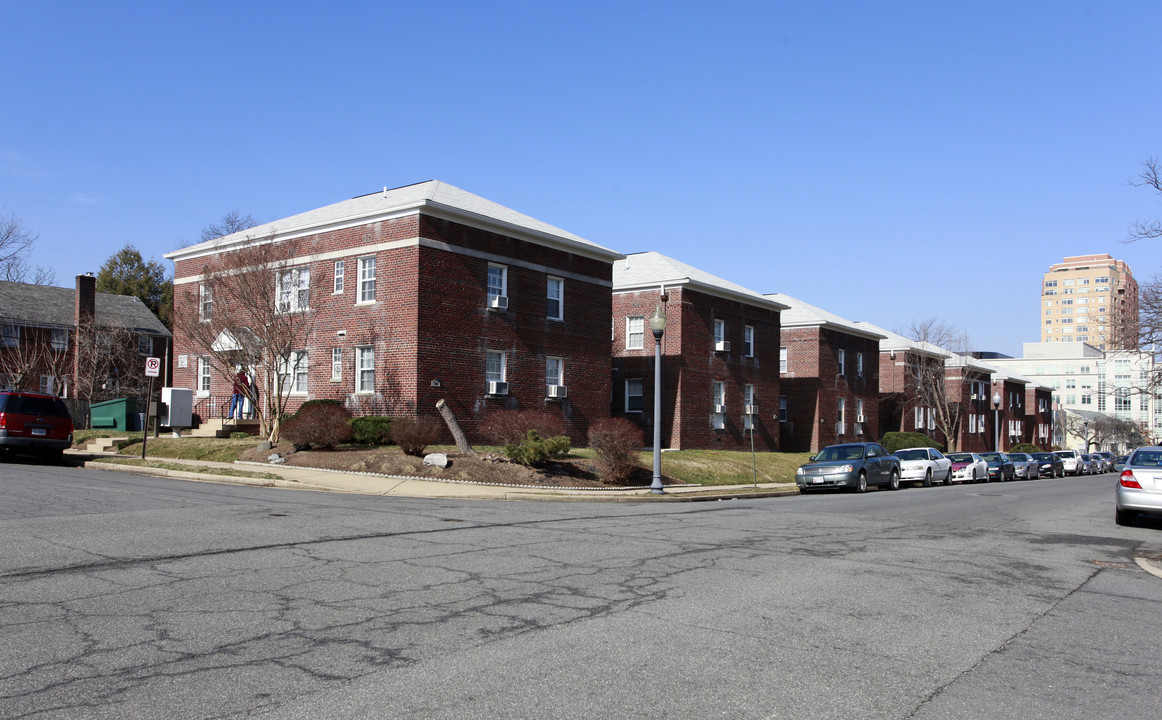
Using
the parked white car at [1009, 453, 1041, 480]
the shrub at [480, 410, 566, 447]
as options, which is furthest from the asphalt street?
the parked white car at [1009, 453, 1041, 480]

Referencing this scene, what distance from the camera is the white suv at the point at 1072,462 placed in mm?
52812

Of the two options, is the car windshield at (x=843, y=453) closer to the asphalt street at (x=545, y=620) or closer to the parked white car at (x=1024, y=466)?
the asphalt street at (x=545, y=620)

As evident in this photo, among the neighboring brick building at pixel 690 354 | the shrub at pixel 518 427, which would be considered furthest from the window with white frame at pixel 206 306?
the neighboring brick building at pixel 690 354

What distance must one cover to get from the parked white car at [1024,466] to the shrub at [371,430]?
32647 millimetres

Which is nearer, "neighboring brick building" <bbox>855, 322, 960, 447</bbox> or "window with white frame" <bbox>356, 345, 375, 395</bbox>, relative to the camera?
"window with white frame" <bbox>356, 345, 375, 395</bbox>

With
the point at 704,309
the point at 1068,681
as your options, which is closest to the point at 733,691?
the point at 1068,681

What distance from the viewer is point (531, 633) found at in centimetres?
670

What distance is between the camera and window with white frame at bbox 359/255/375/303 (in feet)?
94.3

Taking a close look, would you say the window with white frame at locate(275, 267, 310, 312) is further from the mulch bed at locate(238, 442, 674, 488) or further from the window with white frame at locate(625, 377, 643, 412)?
the window with white frame at locate(625, 377, 643, 412)

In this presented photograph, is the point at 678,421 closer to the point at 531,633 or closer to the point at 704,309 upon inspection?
the point at 704,309

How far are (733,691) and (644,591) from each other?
3015 mm

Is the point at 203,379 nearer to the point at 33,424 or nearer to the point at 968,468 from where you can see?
the point at 33,424

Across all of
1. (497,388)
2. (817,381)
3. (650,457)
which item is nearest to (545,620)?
(650,457)

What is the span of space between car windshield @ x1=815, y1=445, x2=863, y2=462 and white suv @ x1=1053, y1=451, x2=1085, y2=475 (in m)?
32.3
